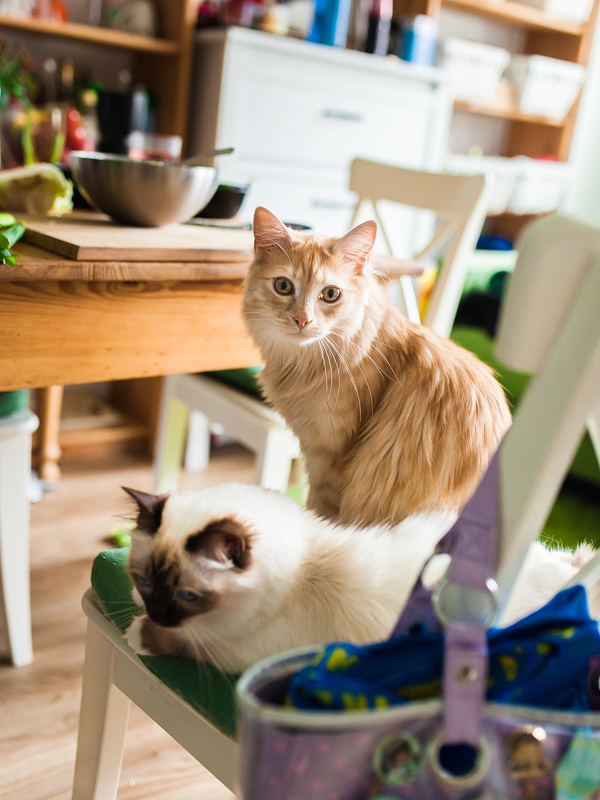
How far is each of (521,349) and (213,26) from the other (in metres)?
2.36

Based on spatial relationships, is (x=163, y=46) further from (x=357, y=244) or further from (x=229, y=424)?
(x=357, y=244)

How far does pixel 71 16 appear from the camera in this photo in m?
2.54

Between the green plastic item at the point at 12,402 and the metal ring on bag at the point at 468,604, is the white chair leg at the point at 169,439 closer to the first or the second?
the green plastic item at the point at 12,402

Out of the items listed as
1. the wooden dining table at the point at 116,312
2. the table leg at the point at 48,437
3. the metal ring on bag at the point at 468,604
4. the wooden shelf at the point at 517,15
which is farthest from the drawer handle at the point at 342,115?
the metal ring on bag at the point at 468,604

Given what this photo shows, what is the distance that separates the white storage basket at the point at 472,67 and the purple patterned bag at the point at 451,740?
112 inches

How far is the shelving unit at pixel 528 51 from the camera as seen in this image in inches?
120

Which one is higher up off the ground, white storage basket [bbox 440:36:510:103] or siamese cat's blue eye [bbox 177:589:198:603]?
white storage basket [bbox 440:36:510:103]

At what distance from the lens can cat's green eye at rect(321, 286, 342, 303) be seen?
1007mm

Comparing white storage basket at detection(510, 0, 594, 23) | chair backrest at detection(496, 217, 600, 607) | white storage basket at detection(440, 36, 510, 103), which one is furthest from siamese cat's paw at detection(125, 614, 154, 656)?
white storage basket at detection(510, 0, 594, 23)

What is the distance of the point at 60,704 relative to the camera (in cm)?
147

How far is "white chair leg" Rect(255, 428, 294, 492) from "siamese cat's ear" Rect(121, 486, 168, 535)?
36.9 inches

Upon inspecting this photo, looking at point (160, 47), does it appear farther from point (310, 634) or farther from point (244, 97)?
point (310, 634)

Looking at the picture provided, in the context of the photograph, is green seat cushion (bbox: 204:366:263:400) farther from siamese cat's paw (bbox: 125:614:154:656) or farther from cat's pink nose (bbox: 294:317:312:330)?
siamese cat's paw (bbox: 125:614:154:656)

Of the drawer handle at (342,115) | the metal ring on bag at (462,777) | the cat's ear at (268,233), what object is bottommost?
the metal ring on bag at (462,777)
